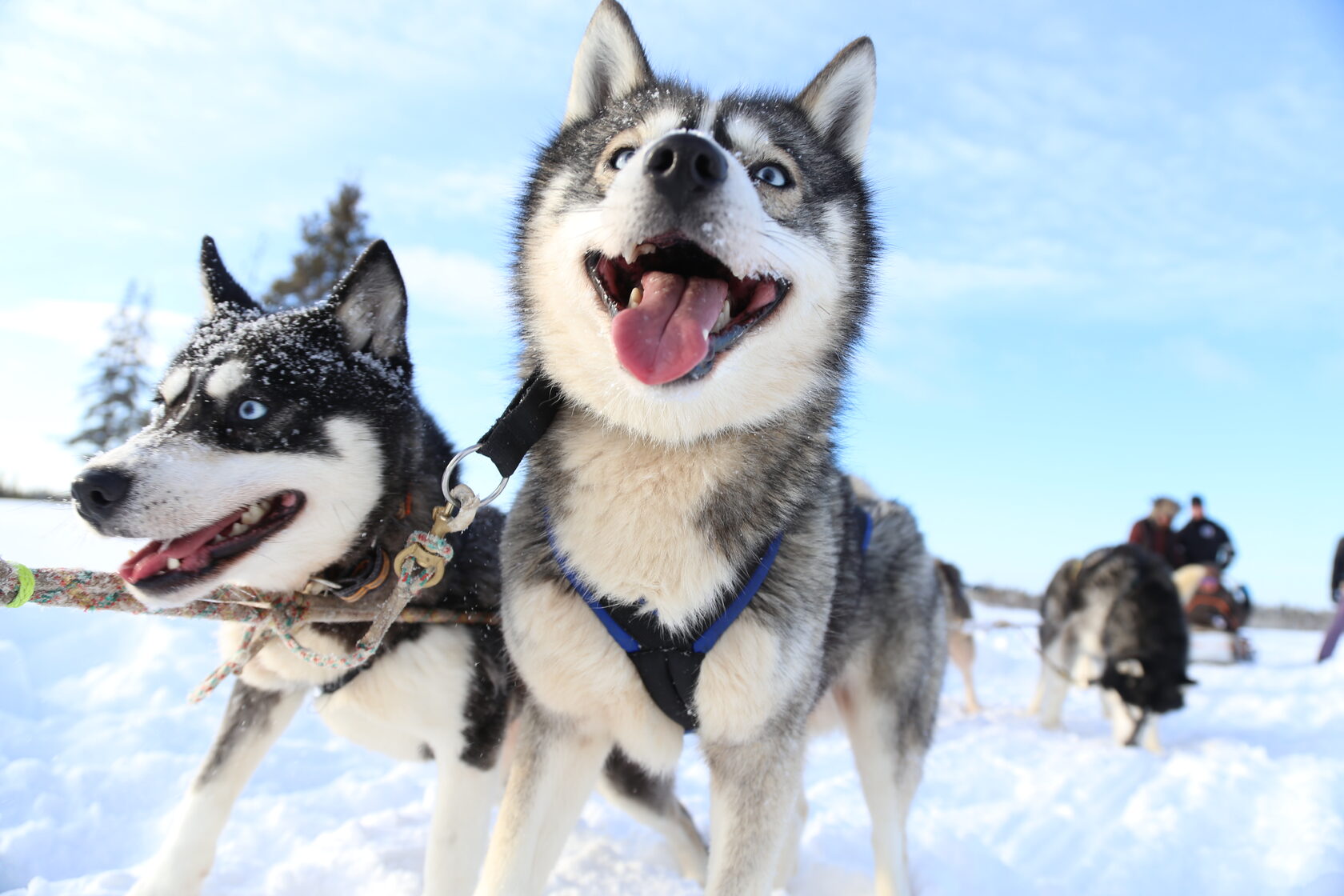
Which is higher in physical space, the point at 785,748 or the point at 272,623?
the point at 785,748

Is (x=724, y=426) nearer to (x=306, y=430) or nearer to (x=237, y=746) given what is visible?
(x=306, y=430)

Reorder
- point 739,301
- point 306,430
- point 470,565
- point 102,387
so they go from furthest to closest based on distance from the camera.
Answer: point 102,387 → point 470,565 → point 306,430 → point 739,301

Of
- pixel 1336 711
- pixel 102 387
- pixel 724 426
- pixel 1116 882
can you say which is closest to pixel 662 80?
pixel 724 426

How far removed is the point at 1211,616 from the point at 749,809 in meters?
11.4

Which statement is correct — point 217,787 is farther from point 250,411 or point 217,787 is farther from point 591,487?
point 591,487

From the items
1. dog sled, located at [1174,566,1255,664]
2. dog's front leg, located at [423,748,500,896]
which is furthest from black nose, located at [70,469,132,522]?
dog sled, located at [1174,566,1255,664]

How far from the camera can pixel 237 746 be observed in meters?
2.48

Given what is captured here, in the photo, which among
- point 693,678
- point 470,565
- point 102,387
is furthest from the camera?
point 102,387

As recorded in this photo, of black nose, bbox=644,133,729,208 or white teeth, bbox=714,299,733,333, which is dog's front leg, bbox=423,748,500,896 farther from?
black nose, bbox=644,133,729,208

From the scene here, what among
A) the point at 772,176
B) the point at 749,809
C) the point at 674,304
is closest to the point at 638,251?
the point at 674,304

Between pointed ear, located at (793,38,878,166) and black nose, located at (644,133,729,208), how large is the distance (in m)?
0.96

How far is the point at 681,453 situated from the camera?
1.99 meters

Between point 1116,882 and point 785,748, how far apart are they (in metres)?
2.50

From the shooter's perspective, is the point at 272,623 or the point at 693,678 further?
the point at 272,623
